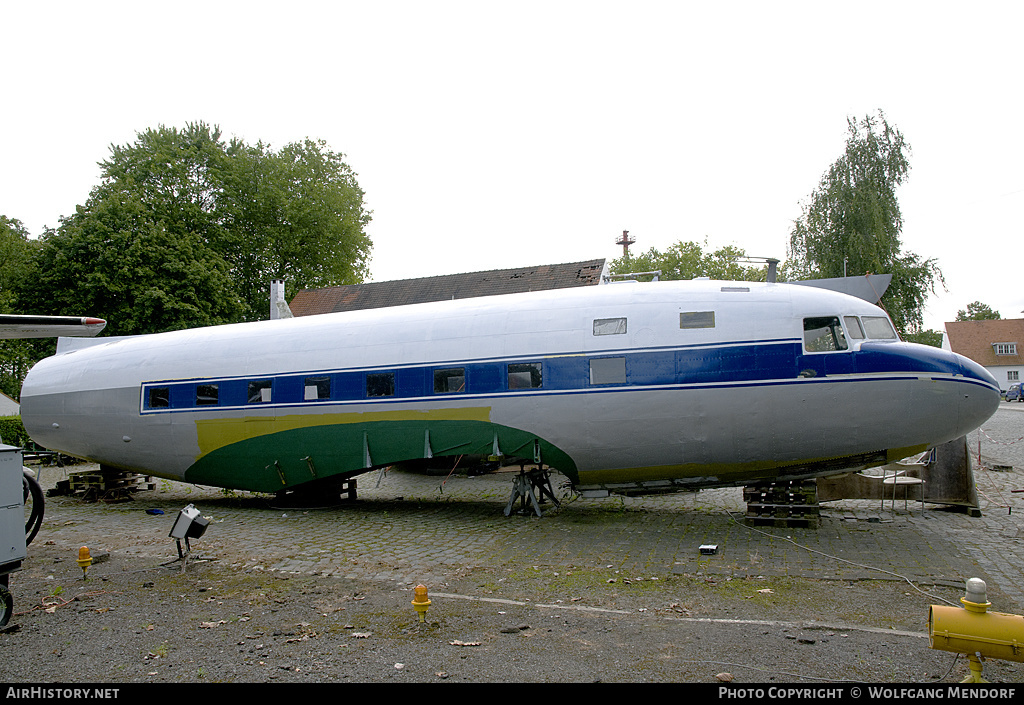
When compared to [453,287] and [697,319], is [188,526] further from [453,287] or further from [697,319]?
[453,287]

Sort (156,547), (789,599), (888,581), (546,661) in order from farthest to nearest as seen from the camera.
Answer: (156,547), (888,581), (789,599), (546,661)

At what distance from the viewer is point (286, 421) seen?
505 inches

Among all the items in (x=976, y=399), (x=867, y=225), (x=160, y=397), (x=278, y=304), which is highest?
(x=867, y=225)

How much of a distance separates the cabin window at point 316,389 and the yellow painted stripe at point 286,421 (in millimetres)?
351

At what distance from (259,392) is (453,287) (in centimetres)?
1480

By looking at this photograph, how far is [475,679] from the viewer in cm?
527

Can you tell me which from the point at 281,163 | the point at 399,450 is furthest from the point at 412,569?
the point at 281,163

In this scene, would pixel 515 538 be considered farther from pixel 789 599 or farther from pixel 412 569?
pixel 789 599

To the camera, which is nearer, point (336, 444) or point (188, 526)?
point (188, 526)

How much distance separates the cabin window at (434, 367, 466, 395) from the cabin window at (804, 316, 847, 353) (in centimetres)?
584

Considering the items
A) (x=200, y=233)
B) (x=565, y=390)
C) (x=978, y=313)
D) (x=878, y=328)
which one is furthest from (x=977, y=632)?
(x=978, y=313)

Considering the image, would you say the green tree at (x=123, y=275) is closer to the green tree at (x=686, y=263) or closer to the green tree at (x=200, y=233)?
the green tree at (x=200, y=233)

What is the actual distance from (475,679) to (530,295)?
308 inches

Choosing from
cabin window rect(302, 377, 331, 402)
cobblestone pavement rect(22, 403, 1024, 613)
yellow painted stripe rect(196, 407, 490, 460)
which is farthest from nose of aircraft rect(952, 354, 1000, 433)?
cabin window rect(302, 377, 331, 402)
